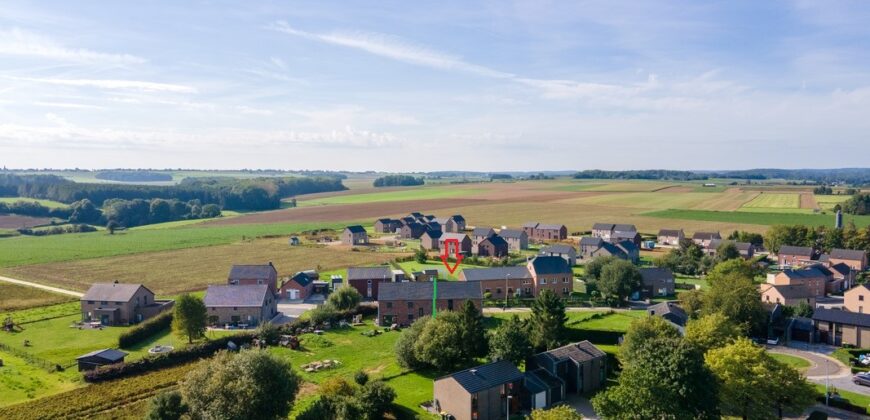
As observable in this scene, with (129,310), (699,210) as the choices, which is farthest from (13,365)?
(699,210)

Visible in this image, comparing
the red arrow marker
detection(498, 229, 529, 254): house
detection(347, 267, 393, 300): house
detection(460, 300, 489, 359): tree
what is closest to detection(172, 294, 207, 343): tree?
detection(347, 267, 393, 300): house

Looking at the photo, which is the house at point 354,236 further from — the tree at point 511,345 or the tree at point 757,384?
the tree at point 757,384

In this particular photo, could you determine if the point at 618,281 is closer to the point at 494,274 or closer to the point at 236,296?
the point at 494,274

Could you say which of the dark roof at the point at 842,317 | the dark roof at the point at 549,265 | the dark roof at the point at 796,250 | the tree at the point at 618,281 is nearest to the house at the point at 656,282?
the tree at the point at 618,281

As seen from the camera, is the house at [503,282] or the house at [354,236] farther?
the house at [354,236]

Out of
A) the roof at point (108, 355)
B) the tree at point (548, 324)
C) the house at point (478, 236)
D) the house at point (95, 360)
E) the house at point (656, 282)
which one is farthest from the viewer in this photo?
the house at point (478, 236)

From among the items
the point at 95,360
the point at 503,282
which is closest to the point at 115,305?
the point at 95,360

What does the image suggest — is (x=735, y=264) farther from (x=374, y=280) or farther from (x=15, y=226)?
(x=15, y=226)
